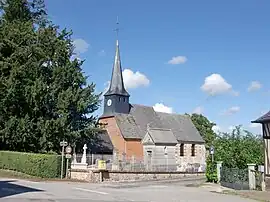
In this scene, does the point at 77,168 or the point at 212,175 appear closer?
the point at 212,175

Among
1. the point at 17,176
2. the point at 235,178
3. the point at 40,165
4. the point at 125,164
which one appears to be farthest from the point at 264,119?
the point at 17,176

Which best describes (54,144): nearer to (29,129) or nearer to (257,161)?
(29,129)

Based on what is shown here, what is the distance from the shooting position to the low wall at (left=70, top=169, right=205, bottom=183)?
31.2m

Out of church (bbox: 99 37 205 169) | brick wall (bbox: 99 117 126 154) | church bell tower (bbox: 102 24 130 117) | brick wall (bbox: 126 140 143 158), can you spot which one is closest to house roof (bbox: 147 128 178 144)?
church (bbox: 99 37 205 169)

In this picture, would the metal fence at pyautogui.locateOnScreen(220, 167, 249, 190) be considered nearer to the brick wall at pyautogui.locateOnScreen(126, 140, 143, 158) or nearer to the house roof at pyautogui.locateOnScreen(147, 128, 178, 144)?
the house roof at pyautogui.locateOnScreen(147, 128, 178, 144)

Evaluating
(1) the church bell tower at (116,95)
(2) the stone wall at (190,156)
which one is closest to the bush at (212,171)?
(2) the stone wall at (190,156)

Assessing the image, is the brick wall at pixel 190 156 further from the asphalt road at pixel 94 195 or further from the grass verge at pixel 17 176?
the asphalt road at pixel 94 195

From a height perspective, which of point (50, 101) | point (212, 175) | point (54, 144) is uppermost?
point (50, 101)

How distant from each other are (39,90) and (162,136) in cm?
2345

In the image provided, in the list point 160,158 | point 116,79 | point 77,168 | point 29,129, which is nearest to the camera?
point 77,168

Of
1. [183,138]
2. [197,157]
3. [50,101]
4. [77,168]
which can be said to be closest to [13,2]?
[50,101]

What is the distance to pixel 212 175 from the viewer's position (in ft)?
95.3

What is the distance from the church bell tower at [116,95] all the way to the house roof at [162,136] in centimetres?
535

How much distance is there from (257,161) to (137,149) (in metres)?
27.7
